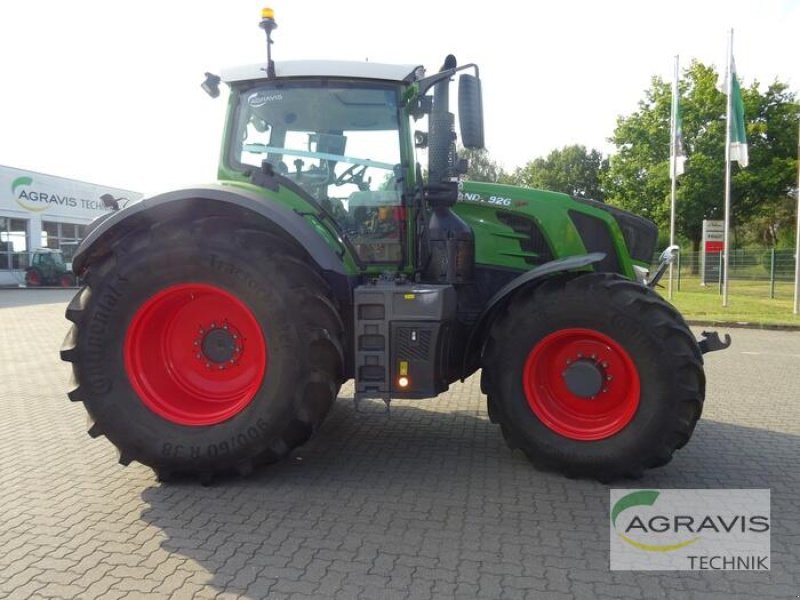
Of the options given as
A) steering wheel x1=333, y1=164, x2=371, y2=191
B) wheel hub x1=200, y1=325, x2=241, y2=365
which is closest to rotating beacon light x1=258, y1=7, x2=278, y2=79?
steering wheel x1=333, y1=164, x2=371, y2=191

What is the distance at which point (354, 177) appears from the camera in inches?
177

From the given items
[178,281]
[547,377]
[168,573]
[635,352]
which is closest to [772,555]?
[635,352]

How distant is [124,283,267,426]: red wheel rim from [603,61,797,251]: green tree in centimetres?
3059

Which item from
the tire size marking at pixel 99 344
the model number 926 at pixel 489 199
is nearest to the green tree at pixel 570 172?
the model number 926 at pixel 489 199

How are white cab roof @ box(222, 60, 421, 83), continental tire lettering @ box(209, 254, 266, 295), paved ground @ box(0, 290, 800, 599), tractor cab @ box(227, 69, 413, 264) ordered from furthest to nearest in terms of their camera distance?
tractor cab @ box(227, 69, 413, 264), white cab roof @ box(222, 60, 421, 83), continental tire lettering @ box(209, 254, 266, 295), paved ground @ box(0, 290, 800, 599)

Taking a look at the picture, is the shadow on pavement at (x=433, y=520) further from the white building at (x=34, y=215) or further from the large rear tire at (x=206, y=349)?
the white building at (x=34, y=215)

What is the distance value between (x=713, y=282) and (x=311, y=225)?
26269 millimetres

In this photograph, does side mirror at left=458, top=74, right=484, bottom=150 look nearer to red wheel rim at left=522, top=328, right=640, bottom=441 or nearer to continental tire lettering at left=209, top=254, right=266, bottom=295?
red wheel rim at left=522, top=328, right=640, bottom=441

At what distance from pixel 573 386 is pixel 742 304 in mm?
17237

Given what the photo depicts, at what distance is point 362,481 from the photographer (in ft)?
13.3

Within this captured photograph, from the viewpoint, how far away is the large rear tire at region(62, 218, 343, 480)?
12.6ft

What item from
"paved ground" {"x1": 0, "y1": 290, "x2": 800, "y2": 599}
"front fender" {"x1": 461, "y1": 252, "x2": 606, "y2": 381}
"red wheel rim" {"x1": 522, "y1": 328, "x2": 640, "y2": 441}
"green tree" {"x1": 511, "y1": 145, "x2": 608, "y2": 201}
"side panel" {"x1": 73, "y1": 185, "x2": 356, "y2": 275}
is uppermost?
"green tree" {"x1": 511, "y1": 145, "x2": 608, "y2": 201}

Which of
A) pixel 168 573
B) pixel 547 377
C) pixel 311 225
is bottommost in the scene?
pixel 168 573

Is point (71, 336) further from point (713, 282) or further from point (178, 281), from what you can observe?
point (713, 282)
